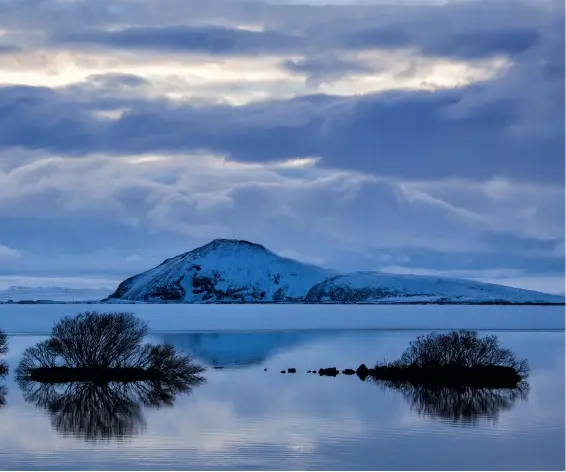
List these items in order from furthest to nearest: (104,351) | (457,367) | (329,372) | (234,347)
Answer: (234,347) → (329,372) → (104,351) → (457,367)

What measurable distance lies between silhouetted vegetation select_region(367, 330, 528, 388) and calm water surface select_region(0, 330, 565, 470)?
1.92 metres

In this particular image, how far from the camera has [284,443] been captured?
44094 millimetres

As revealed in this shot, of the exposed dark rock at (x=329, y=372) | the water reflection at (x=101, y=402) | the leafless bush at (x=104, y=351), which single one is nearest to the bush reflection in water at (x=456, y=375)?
the exposed dark rock at (x=329, y=372)

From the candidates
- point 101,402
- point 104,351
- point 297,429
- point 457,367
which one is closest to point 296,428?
point 297,429

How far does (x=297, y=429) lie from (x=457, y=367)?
67.2 feet

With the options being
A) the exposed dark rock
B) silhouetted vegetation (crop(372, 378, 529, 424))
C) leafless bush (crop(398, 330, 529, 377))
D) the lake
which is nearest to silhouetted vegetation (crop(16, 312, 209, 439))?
the lake

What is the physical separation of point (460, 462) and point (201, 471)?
338 inches

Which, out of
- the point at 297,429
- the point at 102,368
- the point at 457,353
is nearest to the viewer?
Result: the point at 297,429

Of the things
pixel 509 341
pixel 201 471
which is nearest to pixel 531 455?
pixel 201 471

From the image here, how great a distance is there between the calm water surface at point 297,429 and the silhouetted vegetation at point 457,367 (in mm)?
1921

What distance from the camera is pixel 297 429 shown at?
47594 mm

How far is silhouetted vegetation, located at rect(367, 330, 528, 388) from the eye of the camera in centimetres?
6500

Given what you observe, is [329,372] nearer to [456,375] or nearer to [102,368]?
[456,375]

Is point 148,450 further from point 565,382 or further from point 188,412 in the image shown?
point 565,382
